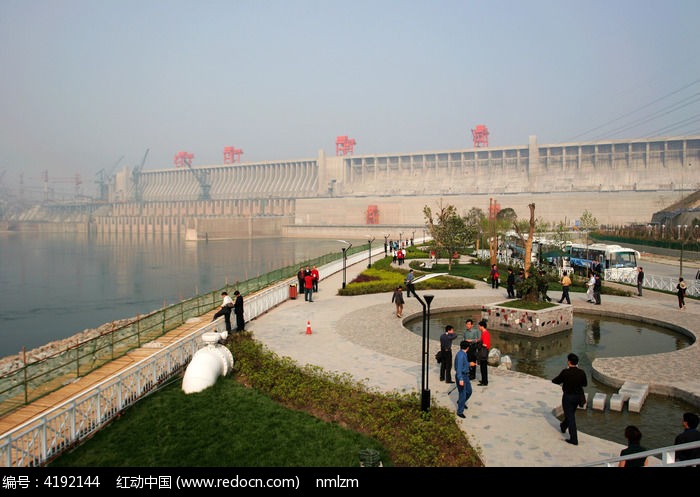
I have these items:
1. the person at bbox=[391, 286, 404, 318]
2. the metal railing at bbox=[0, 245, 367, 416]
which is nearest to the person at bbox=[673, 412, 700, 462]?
the metal railing at bbox=[0, 245, 367, 416]

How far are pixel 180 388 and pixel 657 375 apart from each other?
1029cm

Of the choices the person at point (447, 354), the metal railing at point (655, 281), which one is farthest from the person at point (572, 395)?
the metal railing at point (655, 281)

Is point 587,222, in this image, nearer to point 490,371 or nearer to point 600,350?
point 600,350

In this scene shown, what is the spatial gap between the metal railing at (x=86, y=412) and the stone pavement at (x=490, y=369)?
3106 mm

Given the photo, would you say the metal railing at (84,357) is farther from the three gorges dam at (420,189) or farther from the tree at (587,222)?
the three gorges dam at (420,189)

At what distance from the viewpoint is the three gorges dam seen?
9519cm

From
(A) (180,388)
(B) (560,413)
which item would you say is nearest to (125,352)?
(A) (180,388)

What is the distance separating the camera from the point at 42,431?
25.2 feet

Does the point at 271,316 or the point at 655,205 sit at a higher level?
the point at 655,205

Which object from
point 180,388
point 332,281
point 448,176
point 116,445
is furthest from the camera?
point 448,176
